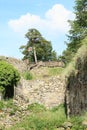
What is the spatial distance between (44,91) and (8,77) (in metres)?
2.63

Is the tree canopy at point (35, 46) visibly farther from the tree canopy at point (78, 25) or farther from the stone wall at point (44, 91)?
the stone wall at point (44, 91)

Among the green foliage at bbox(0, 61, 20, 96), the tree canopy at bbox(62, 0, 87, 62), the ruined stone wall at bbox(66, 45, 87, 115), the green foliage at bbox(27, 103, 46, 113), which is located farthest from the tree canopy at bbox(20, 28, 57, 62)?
the ruined stone wall at bbox(66, 45, 87, 115)

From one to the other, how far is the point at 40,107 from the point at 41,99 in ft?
3.38

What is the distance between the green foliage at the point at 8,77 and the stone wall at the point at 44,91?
56 centimetres

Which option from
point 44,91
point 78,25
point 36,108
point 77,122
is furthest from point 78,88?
point 78,25

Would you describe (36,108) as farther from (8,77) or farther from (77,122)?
(77,122)

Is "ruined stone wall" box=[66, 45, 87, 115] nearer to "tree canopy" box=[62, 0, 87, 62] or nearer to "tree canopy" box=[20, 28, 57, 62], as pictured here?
"tree canopy" box=[62, 0, 87, 62]

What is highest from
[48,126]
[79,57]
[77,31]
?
[77,31]

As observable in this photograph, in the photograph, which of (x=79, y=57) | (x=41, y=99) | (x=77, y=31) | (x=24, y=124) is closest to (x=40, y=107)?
(x=41, y=99)

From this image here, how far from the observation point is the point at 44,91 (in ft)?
94.9

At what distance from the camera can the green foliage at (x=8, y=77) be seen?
1163 inches

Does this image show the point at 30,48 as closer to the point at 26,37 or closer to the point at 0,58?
the point at 26,37

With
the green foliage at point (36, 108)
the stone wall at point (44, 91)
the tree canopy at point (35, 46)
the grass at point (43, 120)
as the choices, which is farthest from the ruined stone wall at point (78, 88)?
Answer: the tree canopy at point (35, 46)

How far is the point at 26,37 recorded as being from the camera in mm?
54844
